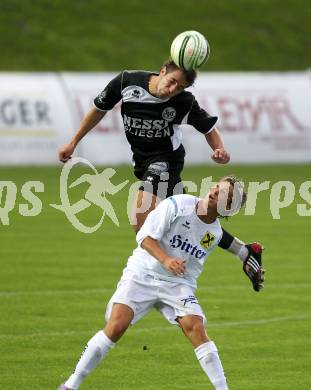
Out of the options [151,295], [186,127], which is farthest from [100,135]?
[151,295]

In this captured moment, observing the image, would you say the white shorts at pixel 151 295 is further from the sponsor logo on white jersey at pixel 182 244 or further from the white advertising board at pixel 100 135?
the white advertising board at pixel 100 135

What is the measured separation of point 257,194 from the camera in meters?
27.7

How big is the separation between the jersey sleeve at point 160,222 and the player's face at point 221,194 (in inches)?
12.5

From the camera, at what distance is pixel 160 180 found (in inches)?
458

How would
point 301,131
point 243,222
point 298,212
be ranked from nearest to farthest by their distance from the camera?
point 243,222 → point 298,212 → point 301,131

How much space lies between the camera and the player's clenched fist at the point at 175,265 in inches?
345

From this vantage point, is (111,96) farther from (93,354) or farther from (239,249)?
(93,354)

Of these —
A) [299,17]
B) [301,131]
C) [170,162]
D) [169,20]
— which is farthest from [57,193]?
[299,17]

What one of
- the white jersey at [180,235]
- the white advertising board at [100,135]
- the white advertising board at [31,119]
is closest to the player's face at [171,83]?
the white jersey at [180,235]

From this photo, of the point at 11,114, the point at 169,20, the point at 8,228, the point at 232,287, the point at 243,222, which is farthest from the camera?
the point at 169,20

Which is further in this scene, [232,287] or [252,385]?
[232,287]

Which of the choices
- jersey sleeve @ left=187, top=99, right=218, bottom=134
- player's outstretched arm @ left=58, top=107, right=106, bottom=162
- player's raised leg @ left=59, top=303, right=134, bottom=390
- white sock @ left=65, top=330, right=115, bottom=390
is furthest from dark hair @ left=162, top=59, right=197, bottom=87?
white sock @ left=65, top=330, right=115, bottom=390

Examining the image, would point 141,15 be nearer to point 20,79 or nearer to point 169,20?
point 169,20

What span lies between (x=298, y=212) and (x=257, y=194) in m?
2.99
